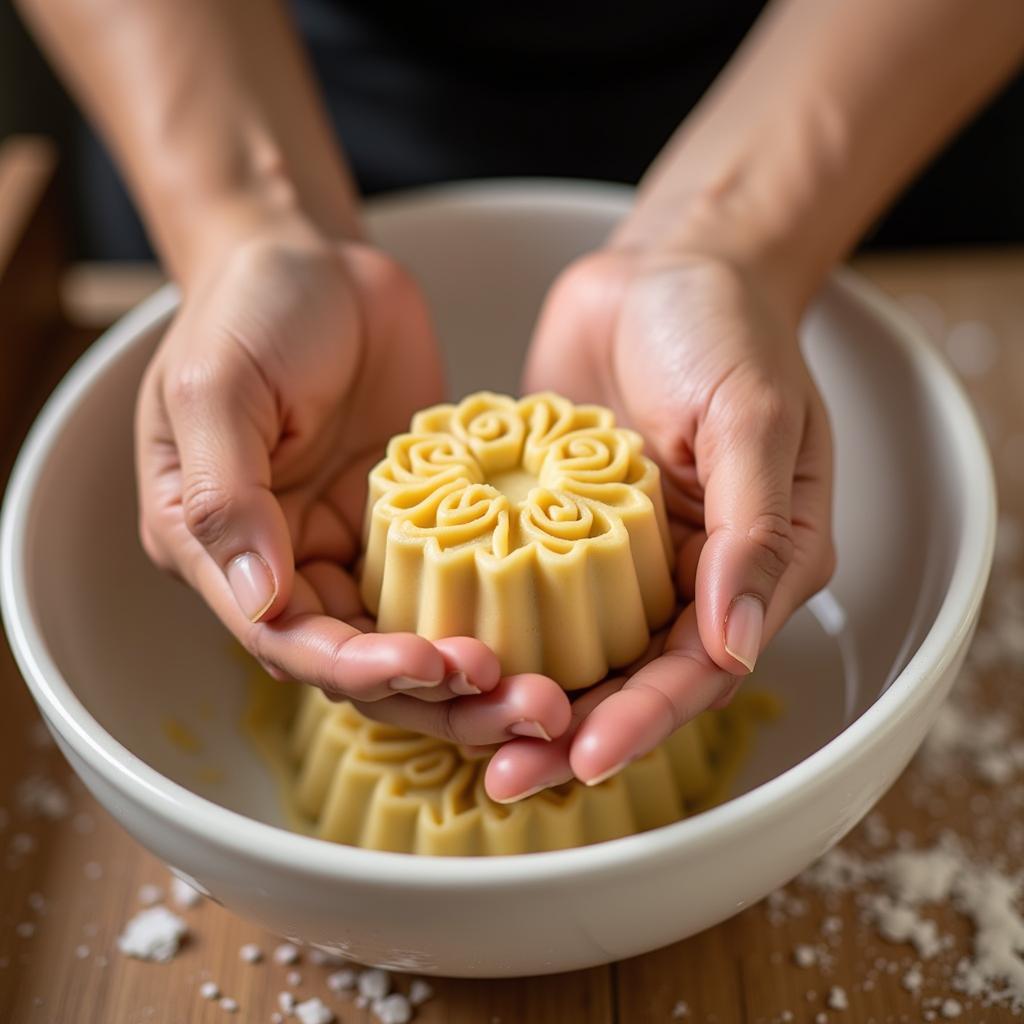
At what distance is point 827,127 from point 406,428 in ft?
1.50

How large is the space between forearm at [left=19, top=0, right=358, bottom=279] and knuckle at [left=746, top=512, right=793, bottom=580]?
21.3 inches

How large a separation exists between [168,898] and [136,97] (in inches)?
28.0

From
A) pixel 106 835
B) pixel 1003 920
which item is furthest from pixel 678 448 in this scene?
pixel 106 835

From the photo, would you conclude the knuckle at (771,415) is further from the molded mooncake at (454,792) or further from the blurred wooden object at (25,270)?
the blurred wooden object at (25,270)

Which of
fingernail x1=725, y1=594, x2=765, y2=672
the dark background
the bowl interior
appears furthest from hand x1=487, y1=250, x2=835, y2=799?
the dark background

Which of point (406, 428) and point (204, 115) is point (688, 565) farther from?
point (204, 115)

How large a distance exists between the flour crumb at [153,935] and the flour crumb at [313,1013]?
107mm

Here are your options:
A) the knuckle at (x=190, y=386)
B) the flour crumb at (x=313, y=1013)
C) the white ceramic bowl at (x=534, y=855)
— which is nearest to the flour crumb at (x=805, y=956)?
the white ceramic bowl at (x=534, y=855)

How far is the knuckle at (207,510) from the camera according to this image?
0.80 m

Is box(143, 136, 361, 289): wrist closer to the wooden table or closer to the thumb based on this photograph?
the thumb

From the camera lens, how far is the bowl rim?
2.19 feet

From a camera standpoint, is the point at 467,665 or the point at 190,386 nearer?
the point at 467,665

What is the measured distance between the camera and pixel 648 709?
2.41ft

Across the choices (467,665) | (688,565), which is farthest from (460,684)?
(688,565)
